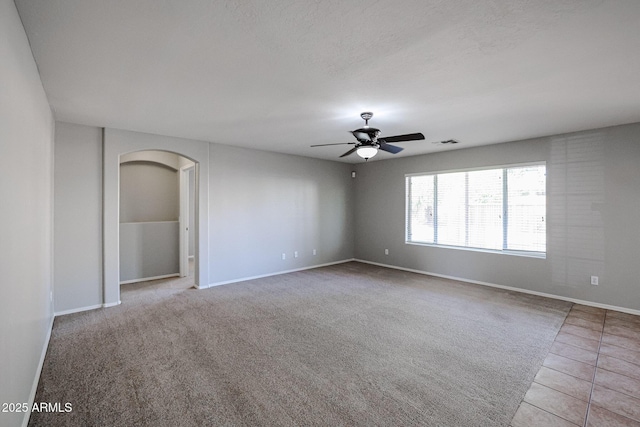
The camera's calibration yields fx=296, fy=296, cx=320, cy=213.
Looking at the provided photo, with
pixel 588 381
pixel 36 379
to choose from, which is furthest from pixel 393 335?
pixel 36 379

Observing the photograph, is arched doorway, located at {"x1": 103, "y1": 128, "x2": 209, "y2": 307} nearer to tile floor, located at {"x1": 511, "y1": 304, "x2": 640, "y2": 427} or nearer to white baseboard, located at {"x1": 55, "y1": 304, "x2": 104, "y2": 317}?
white baseboard, located at {"x1": 55, "y1": 304, "x2": 104, "y2": 317}

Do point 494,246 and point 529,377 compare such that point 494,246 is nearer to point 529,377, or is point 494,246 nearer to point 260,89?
point 529,377

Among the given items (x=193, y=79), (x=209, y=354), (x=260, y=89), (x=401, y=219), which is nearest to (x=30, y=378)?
(x=209, y=354)

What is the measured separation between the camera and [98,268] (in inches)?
161

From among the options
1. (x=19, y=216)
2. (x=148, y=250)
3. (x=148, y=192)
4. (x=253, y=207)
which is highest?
(x=148, y=192)

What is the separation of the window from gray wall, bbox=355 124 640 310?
0.16 metres

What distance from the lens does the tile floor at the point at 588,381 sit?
2000 mm

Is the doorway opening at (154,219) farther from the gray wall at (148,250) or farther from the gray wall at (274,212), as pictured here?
the gray wall at (274,212)

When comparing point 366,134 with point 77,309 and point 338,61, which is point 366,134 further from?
point 77,309

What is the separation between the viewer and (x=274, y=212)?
6035mm

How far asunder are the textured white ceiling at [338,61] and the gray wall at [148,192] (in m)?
2.44

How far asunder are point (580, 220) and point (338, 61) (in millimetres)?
4354

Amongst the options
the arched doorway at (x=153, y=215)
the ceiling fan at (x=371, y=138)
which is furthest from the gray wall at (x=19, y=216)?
the arched doorway at (x=153, y=215)

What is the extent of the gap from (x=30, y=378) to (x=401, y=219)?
5970 mm
